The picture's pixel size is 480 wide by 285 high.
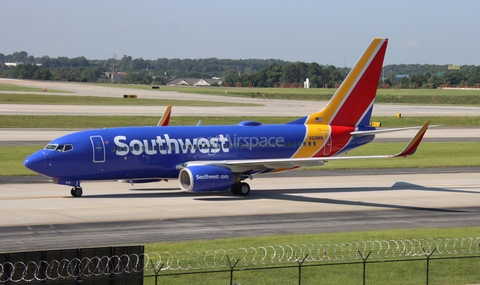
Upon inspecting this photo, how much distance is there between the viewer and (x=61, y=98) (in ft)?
458

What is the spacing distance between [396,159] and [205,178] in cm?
2788

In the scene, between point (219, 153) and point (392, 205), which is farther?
point (219, 153)

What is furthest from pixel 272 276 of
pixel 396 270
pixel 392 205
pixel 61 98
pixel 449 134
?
pixel 61 98

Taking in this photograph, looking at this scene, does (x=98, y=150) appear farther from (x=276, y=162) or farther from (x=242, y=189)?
(x=276, y=162)

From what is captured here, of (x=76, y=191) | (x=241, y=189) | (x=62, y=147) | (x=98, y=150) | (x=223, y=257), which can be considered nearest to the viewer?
(x=223, y=257)

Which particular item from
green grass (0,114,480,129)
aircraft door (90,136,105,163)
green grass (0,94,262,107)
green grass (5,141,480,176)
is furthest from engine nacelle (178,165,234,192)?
green grass (0,94,262,107)

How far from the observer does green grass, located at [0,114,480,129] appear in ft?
287

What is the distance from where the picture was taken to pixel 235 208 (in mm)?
38688

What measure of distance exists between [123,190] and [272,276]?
21810mm

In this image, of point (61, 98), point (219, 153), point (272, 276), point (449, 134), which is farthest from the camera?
point (61, 98)

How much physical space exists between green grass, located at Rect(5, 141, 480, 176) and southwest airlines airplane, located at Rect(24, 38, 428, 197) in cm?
977

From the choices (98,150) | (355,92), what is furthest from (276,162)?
(98,150)

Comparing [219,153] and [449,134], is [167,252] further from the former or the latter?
[449,134]

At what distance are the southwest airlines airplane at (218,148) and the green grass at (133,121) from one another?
127ft
